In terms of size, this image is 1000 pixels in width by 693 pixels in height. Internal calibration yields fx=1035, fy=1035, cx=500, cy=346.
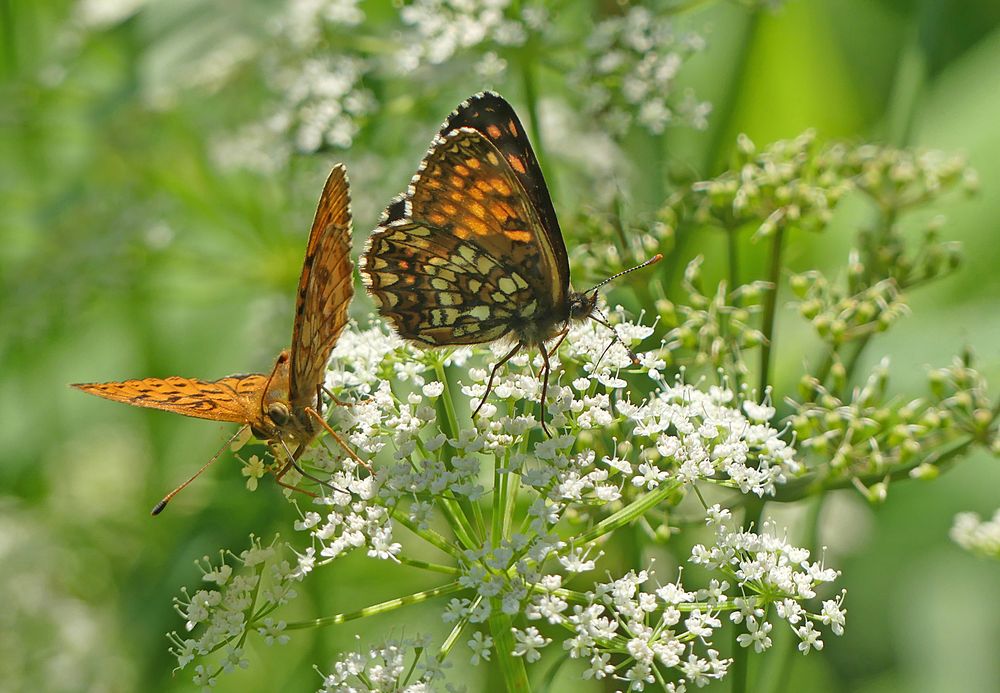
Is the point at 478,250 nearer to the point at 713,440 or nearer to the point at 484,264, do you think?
the point at 484,264

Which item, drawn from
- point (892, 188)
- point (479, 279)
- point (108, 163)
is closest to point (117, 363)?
point (108, 163)

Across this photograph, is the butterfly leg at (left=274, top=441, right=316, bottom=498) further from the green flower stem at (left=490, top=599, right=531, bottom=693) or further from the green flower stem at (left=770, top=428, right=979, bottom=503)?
the green flower stem at (left=770, top=428, right=979, bottom=503)

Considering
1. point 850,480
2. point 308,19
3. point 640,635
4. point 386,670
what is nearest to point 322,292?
point 386,670

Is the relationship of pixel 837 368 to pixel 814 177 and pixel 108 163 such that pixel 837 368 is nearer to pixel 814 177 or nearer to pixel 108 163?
pixel 814 177

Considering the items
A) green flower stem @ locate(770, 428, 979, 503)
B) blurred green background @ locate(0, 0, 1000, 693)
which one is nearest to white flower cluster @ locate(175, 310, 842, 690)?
green flower stem @ locate(770, 428, 979, 503)

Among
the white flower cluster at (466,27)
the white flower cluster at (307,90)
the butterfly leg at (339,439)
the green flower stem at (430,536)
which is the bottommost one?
the green flower stem at (430,536)

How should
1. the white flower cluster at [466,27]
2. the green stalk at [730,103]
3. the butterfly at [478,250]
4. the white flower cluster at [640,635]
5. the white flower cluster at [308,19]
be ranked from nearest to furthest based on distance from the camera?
the white flower cluster at [640,635], the butterfly at [478,250], the white flower cluster at [466,27], the green stalk at [730,103], the white flower cluster at [308,19]

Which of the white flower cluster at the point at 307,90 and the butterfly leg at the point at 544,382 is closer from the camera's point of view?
the butterfly leg at the point at 544,382

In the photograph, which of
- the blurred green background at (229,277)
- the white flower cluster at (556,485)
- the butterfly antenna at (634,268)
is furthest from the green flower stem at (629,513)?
the blurred green background at (229,277)

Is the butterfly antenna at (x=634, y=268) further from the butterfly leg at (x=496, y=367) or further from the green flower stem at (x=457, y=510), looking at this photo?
the green flower stem at (x=457, y=510)
